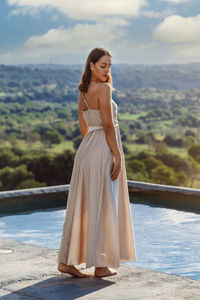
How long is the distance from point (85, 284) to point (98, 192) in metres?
0.47

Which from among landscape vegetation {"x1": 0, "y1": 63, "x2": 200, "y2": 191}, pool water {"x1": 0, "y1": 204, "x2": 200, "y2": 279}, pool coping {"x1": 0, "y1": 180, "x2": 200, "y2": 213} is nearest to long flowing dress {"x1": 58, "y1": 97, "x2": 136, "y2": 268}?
pool water {"x1": 0, "y1": 204, "x2": 200, "y2": 279}

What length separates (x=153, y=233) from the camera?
16.7 ft

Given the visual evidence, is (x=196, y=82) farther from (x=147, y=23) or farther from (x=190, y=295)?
(x=190, y=295)

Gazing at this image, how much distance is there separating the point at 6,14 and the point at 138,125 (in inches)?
466

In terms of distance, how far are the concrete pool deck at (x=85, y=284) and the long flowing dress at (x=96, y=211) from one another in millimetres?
108

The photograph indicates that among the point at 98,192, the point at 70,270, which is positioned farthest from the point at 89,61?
the point at 70,270

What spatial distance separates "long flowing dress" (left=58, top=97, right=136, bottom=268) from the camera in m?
2.84

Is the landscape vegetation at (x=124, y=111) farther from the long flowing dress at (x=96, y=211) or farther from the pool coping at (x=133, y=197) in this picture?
the long flowing dress at (x=96, y=211)

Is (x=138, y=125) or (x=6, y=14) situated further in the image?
(x=6, y=14)

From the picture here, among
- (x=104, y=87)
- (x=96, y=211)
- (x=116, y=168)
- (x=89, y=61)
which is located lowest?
(x=96, y=211)

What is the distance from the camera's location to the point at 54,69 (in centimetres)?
2427

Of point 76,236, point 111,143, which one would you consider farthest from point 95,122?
point 76,236

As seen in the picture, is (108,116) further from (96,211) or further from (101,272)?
(101,272)

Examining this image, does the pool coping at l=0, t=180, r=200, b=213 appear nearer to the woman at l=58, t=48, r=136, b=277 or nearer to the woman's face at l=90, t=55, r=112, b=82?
the woman at l=58, t=48, r=136, b=277
